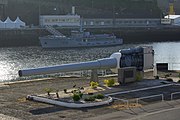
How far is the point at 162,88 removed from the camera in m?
25.6

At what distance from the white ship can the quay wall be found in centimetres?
451

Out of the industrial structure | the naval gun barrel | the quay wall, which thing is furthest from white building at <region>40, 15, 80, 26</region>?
the naval gun barrel

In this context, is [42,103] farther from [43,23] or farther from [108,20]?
[108,20]

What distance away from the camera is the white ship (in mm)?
84869

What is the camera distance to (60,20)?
101 metres

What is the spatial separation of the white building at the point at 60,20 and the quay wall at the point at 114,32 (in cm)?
298

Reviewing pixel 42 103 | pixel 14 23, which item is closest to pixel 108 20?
pixel 14 23

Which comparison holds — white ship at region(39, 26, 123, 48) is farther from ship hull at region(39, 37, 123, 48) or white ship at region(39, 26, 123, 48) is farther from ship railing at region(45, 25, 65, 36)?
ship railing at region(45, 25, 65, 36)

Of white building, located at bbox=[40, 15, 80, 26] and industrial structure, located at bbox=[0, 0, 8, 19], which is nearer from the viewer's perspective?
white building, located at bbox=[40, 15, 80, 26]

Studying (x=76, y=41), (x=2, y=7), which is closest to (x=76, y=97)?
(x=76, y=41)

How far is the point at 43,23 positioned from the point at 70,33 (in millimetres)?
6755

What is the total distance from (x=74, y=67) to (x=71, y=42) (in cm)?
6209

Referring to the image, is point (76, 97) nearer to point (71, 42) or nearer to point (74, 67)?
point (74, 67)

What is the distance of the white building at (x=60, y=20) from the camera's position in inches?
3922
